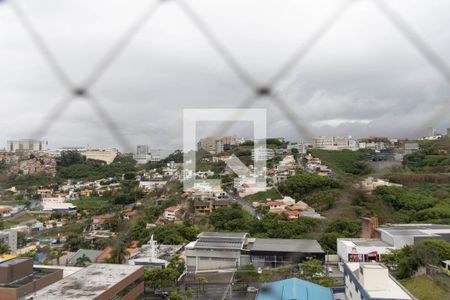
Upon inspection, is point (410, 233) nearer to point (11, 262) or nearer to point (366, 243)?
point (366, 243)

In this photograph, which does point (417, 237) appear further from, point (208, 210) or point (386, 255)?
point (208, 210)

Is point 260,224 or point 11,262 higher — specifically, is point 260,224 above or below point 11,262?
below

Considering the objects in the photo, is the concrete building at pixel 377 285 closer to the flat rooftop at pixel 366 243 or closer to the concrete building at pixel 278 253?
the concrete building at pixel 278 253

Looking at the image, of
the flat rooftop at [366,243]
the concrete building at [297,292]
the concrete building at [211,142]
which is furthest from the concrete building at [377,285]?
the concrete building at [211,142]

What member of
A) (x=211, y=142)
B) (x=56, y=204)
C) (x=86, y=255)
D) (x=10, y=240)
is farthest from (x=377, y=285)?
(x=56, y=204)

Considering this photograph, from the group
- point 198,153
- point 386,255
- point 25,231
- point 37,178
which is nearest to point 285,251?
point 386,255
